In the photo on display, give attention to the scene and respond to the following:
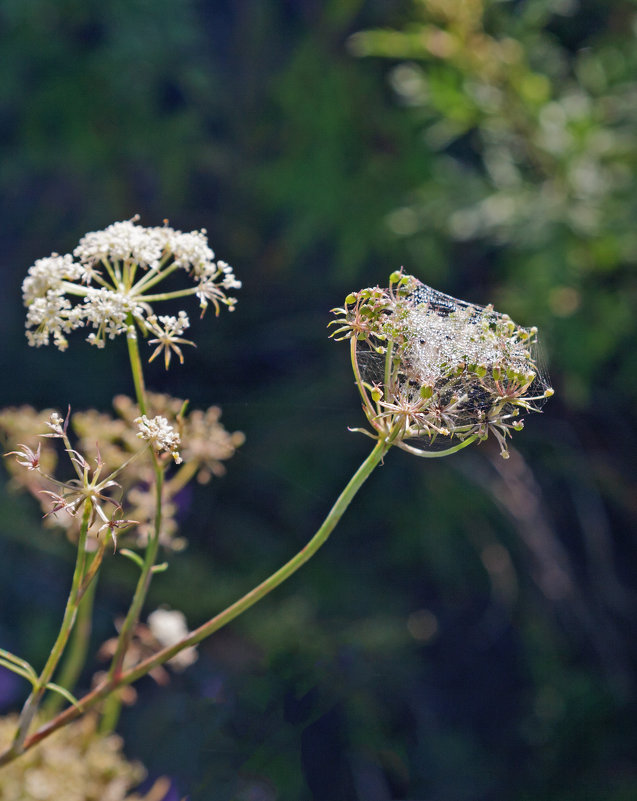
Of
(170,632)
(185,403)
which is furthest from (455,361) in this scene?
(170,632)

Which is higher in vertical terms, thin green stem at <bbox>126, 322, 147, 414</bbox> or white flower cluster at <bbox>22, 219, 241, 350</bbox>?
white flower cluster at <bbox>22, 219, 241, 350</bbox>

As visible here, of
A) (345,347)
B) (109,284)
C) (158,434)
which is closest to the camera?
(158,434)

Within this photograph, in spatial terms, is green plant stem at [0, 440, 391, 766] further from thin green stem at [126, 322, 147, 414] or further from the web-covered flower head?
thin green stem at [126, 322, 147, 414]

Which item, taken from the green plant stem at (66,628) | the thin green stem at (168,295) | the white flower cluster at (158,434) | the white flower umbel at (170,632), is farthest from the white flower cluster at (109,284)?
the white flower umbel at (170,632)

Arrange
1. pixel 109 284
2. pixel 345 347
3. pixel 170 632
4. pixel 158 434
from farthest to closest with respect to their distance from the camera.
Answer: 1. pixel 345 347
2. pixel 170 632
3. pixel 109 284
4. pixel 158 434

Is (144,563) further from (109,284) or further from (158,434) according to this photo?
(109,284)

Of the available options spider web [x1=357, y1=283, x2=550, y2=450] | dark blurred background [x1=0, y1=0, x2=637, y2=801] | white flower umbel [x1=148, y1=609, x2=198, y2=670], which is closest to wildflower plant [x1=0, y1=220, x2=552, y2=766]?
spider web [x1=357, y1=283, x2=550, y2=450]

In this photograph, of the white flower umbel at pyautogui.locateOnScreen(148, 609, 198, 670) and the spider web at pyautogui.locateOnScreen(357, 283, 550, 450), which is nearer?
the spider web at pyautogui.locateOnScreen(357, 283, 550, 450)
